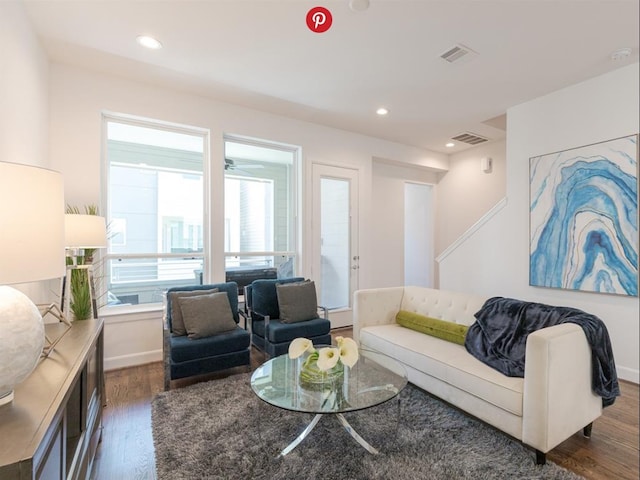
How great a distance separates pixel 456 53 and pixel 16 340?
11.0 feet

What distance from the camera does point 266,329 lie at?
3.21m

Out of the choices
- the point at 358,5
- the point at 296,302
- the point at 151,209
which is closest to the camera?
the point at 358,5

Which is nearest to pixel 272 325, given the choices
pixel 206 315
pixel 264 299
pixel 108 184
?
pixel 264 299

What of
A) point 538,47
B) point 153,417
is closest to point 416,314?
point 153,417

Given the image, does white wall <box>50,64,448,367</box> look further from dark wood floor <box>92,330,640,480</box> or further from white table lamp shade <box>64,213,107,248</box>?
white table lamp shade <box>64,213,107,248</box>

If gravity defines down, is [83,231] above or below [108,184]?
below

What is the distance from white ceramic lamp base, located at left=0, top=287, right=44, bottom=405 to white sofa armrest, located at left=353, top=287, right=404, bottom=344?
250cm

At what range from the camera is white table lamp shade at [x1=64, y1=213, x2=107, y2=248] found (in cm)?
237

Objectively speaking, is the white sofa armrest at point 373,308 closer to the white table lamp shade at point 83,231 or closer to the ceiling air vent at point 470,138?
the white table lamp shade at point 83,231

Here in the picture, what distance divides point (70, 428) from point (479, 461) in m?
2.09

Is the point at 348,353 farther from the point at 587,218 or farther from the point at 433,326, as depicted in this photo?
the point at 587,218

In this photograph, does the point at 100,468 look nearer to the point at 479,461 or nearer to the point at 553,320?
the point at 479,461

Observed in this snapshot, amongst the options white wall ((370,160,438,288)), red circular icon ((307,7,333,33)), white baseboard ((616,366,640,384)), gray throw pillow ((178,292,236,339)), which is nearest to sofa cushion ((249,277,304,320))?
gray throw pillow ((178,292,236,339))

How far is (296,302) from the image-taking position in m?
3.45
